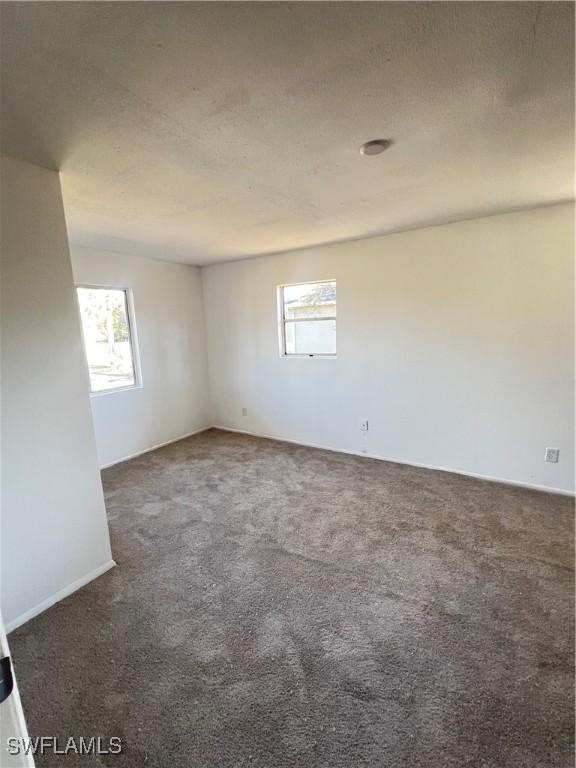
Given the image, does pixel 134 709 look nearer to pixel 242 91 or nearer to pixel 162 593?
pixel 162 593

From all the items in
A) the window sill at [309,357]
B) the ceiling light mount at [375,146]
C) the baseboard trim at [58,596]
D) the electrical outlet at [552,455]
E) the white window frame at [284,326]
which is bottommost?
the baseboard trim at [58,596]

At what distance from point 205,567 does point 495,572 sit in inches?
69.3

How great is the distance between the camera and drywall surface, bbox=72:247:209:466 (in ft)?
12.1

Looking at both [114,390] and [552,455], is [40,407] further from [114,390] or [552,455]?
[552,455]

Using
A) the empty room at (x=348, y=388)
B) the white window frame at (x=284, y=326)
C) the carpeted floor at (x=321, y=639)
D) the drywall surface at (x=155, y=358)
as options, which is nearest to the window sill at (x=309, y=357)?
the white window frame at (x=284, y=326)

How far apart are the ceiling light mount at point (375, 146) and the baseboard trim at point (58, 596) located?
9.10 ft

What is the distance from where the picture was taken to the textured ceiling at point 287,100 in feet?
3.13

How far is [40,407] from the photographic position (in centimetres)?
179

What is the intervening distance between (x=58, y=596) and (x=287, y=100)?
2.68 m

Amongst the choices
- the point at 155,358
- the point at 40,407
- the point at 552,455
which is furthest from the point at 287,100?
the point at 155,358

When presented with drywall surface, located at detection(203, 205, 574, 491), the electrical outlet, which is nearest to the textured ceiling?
drywall surface, located at detection(203, 205, 574, 491)

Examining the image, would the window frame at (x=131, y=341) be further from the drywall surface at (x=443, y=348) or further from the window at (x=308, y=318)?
the window at (x=308, y=318)

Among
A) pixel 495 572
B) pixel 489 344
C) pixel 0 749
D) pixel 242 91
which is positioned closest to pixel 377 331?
pixel 489 344

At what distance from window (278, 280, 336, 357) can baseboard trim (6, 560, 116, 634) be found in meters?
2.86
